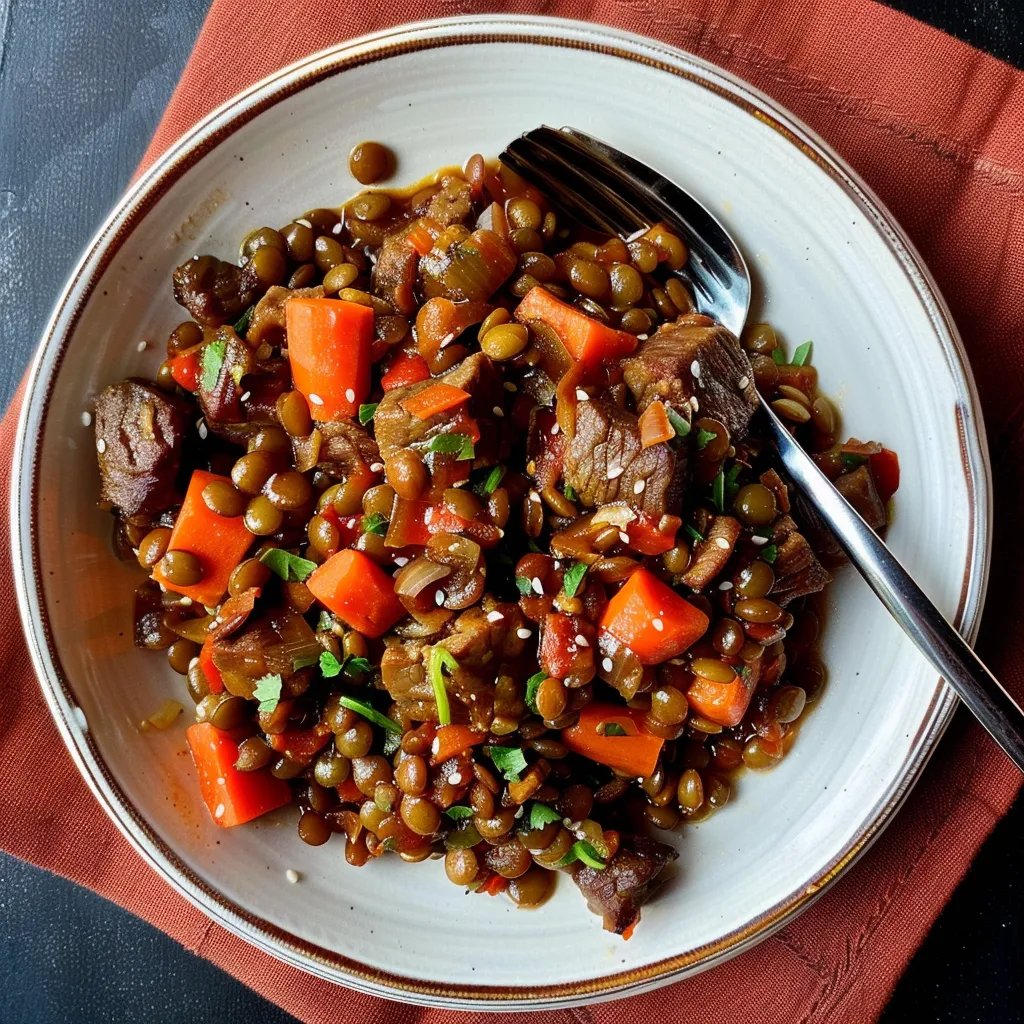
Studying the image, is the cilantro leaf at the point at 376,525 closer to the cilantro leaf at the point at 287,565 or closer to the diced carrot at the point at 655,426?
the cilantro leaf at the point at 287,565

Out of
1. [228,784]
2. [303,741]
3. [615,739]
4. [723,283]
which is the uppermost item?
[723,283]

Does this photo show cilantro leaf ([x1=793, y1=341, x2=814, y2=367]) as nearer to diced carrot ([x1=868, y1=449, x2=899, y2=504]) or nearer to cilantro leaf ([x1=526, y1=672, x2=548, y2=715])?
diced carrot ([x1=868, y1=449, x2=899, y2=504])

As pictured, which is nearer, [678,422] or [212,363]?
[678,422]

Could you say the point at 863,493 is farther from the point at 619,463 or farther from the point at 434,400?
the point at 434,400

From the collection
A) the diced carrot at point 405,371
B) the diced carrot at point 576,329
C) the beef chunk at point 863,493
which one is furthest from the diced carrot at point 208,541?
the beef chunk at point 863,493

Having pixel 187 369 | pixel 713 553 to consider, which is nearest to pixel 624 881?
pixel 713 553
